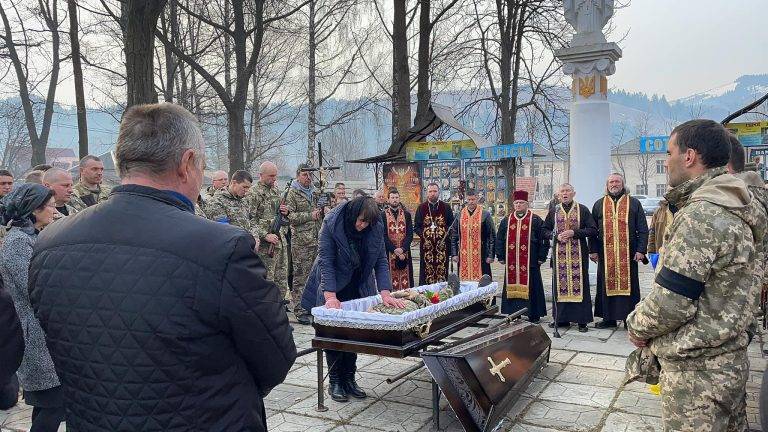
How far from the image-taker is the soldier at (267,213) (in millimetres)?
8148

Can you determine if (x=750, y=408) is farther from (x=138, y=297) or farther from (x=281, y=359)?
(x=138, y=297)

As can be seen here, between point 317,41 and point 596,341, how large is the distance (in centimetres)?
1657

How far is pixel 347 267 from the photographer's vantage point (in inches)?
199

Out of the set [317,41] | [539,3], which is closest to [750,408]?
[539,3]

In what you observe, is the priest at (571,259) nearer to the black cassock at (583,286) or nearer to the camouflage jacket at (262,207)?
the black cassock at (583,286)

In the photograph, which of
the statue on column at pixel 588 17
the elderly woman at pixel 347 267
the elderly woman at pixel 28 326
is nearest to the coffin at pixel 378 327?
the elderly woman at pixel 347 267

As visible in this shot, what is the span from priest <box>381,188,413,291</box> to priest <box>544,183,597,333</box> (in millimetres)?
2593

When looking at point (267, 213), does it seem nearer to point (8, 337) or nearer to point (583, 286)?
point (583, 286)

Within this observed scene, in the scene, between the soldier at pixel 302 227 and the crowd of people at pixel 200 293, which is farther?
the soldier at pixel 302 227

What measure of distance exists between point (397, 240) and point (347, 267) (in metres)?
4.72

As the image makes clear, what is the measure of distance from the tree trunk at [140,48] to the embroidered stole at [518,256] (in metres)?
5.22

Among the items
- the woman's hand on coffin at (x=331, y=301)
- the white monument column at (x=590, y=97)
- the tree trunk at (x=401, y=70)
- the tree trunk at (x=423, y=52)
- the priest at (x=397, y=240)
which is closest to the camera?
the woman's hand on coffin at (x=331, y=301)

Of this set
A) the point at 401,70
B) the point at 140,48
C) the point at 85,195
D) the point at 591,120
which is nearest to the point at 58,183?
the point at 85,195

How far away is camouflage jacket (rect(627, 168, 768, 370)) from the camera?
2738 mm
